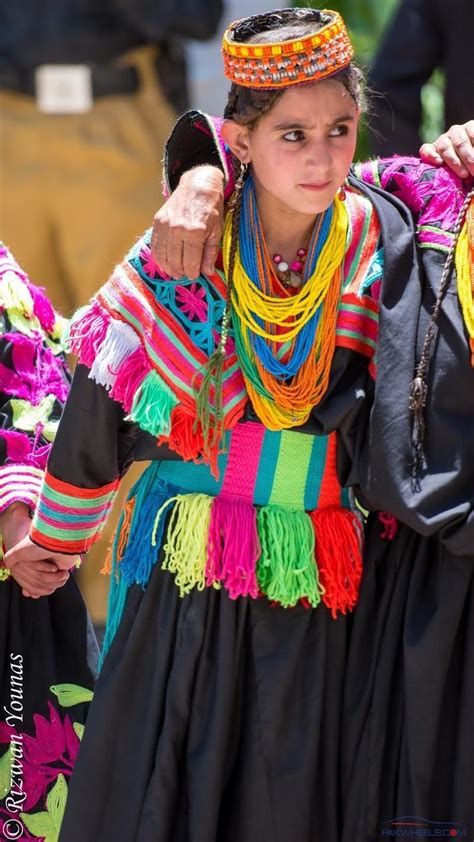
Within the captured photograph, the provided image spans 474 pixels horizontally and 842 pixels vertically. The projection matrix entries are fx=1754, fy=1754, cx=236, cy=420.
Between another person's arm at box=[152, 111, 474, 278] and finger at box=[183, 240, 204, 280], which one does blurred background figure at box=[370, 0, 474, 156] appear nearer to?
another person's arm at box=[152, 111, 474, 278]

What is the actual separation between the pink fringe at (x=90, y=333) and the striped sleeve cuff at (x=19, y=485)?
0.46 meters

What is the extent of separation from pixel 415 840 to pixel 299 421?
818 mm

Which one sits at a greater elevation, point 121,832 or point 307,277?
point 307,277

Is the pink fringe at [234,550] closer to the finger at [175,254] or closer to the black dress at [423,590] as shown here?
the black dress at [423,590]

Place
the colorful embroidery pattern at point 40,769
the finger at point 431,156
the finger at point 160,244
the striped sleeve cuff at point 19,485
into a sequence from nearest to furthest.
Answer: the finger at point 160,244 < the finger at point 431,156 < the striped sleeve cuff at point 19,485 < the colorful embroidery pattern at point 40,769

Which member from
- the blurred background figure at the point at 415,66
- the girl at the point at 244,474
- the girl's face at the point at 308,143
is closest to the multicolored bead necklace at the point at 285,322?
the girl at the point at 244,474

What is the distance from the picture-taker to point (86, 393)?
348 centimetres

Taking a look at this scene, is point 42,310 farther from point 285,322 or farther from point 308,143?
point 308,143

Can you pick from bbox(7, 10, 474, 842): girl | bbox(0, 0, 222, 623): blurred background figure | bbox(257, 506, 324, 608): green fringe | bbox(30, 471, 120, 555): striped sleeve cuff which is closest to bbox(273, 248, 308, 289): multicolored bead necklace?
bbox(7, 10, 474, 842): girl

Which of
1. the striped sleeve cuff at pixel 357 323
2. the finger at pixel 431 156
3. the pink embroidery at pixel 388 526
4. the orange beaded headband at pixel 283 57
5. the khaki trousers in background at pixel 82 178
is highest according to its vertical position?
the khaki trousers in background at pixel 82 178

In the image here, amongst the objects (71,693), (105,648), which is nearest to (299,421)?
(105,648)

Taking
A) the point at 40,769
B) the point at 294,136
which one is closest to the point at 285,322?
the point at 294,136

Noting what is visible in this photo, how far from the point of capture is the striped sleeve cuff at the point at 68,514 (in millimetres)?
3561

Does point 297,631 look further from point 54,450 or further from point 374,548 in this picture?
point 54,450
